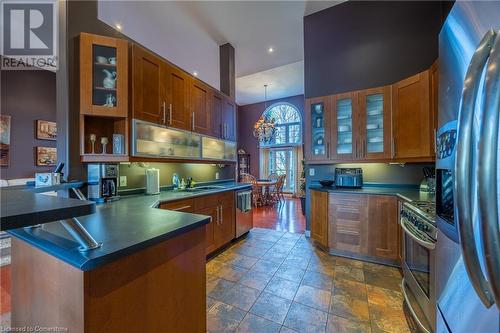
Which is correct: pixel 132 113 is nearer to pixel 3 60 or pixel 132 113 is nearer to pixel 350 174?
pixel 350 174

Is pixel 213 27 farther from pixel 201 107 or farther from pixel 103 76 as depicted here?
pixel 103 76

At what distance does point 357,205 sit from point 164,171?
2.64 metres

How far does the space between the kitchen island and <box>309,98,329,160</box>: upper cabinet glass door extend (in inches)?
99.4

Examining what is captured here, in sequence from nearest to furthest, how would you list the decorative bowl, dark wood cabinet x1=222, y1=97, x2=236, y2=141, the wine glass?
the wine glass, the decorative bowl, dark wood cabinet x1=222, y1=97, x2=236, y2=141

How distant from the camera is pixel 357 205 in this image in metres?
2.64

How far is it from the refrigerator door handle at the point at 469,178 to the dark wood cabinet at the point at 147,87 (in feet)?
7.94

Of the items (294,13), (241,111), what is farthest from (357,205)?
(241,111)

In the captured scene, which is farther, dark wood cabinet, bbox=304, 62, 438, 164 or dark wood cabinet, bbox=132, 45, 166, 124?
dark wood cabinet, bbox=304, 62, 438, 164

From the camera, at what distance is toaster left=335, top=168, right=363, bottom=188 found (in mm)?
3035

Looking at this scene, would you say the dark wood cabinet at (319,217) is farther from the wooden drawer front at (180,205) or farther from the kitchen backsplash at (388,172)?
the wooden drawer front at (180,205)

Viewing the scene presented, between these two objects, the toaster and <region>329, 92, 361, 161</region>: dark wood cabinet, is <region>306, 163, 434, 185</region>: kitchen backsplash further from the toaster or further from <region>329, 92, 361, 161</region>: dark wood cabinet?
<region>329, 92, 361, 161</region>: dark wood cabinet

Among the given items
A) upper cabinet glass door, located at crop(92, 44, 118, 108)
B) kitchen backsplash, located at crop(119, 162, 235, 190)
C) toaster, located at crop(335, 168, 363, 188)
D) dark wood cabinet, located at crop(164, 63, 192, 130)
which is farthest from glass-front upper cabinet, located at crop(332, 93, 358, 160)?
upper cabinet glass door, located at crop(92, 44, 118, 108)

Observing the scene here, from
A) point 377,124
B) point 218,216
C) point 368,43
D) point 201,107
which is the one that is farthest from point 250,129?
point 218,216

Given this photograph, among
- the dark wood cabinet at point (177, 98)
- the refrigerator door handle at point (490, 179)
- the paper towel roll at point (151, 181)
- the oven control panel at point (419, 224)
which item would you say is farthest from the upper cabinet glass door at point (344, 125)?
the refrigerator door handle at point (490, 179)
